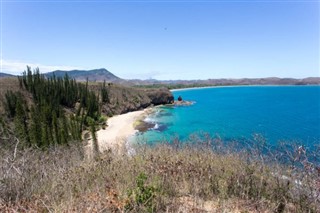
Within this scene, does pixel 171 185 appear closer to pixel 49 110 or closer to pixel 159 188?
pixel 159 188

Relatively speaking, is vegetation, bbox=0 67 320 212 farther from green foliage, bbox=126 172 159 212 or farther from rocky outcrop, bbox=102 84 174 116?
rocky outcrop, bbox=102 84 174 116

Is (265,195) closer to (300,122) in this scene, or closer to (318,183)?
(318,183)

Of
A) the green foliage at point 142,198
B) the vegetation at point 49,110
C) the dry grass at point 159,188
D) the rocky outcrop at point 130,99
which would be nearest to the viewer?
the green foliage at point 142,198

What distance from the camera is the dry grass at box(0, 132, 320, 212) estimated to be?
5324 millimetres

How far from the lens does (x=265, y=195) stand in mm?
6883

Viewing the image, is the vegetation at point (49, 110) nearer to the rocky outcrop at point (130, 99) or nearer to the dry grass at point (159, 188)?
the rocky outcrop at point (130, 99)

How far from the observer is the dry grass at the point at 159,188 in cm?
532

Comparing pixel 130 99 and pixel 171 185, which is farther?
pixel 130 99

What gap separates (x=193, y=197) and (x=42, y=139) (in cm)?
2457

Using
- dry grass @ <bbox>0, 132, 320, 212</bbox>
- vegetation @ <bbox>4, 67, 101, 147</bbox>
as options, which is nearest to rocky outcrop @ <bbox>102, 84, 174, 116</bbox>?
vegetation @ <bbox>4, 67, 101, 147</bbox>

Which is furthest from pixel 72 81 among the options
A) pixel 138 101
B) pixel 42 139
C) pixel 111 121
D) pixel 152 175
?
pixel 152 175

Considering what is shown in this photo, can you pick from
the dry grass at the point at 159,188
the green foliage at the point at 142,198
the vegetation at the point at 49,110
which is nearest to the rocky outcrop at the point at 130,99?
the vegetation at the point at 49,110

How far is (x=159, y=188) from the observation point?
6039 mm

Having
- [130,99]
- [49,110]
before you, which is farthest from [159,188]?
[130,99]
